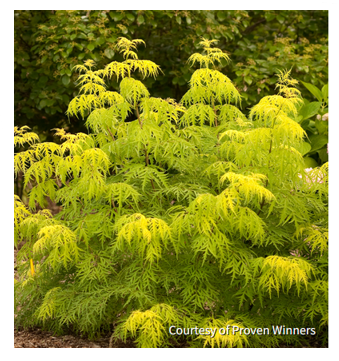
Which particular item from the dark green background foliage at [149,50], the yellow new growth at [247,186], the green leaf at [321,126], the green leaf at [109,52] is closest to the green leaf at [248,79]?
the dark green background foliage at [149,50]

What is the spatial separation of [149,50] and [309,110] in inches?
65.5

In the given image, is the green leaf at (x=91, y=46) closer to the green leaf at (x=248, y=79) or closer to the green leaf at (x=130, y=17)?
the green leaf at (x=130, y=17)

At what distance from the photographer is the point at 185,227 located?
2.17 meters

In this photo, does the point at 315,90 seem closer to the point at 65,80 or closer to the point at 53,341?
the point at 65,80

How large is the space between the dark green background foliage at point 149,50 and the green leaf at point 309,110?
1.29 feet

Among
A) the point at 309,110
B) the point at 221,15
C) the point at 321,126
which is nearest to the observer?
the point at 309,110

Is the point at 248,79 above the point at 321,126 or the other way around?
above

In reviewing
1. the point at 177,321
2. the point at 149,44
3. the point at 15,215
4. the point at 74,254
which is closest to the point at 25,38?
the point at 149,44

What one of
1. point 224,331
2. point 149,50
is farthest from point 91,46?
point 224,331

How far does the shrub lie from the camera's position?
2.14 m

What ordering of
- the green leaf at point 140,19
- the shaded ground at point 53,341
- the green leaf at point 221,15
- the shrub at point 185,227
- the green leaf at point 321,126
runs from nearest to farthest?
the shrub at point 185,227 → the shaded ground at point 53,341 → the green leaf at point 140,19 → the green leaf at point 321,126 → the green leaf at point 221,15

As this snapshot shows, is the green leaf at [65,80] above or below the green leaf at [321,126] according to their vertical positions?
above

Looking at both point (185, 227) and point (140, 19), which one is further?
point (140, 19)

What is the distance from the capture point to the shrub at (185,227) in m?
Answer: 2.14
